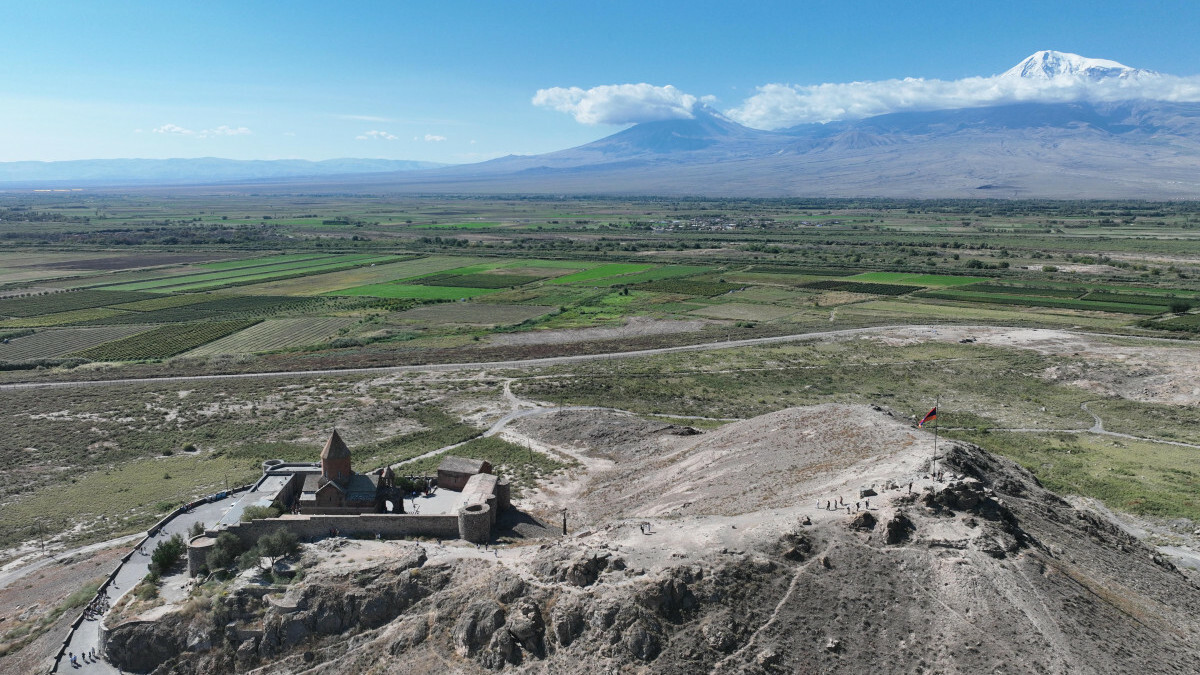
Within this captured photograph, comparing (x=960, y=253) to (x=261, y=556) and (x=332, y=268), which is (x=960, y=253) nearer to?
(x=332, y=268)

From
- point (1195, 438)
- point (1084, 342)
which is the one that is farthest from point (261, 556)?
point (1084, 342)

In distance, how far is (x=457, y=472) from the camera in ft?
135

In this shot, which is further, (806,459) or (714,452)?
(714,452)

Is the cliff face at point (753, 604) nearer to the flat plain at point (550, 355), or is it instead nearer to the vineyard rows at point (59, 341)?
the flat plain at point (550, 355)

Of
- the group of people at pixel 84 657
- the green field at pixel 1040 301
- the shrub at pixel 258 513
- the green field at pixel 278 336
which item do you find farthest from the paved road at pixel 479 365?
the group of people at pixel 84 657

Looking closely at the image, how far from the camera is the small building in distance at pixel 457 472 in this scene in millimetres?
41062

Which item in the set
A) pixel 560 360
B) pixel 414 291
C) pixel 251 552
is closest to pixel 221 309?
pixel 414 291

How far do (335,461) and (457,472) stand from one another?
255 inches

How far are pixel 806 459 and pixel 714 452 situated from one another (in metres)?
6.55

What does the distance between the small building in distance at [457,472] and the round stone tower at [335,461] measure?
5.23 m

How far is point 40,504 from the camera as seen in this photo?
45938mm

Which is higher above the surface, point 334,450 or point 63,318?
point 334,450

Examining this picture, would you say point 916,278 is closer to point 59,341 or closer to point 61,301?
point 59,341

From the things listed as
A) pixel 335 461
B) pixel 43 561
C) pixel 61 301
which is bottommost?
pixel 43 561
